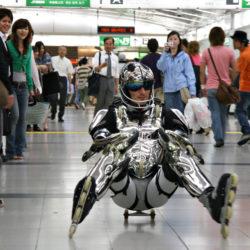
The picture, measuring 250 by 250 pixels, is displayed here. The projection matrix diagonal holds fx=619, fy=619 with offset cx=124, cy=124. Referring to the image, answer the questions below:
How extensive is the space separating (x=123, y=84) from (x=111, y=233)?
110cm

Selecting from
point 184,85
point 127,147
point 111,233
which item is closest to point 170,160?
point 127,147

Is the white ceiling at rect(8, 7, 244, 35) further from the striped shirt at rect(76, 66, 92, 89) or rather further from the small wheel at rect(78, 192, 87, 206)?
the small wheel at rect(78, 192, 87, 206)

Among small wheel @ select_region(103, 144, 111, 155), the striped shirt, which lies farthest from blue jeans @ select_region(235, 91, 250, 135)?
the striped shirt

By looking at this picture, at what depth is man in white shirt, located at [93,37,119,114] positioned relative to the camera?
1162 centimetres

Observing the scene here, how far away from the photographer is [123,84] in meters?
4.54

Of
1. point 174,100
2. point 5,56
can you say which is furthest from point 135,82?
point 174,100

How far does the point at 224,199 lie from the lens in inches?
139

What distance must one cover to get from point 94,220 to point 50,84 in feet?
20.0

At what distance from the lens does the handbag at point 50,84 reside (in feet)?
33.9

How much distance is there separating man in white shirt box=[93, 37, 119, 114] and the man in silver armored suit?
7.07 meters

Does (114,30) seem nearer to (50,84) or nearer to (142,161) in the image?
(50,84)

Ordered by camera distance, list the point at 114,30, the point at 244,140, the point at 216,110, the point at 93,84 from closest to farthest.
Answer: the point at 216,110 < the point at 244,140 < the point at 93,84 < the point at 114,30

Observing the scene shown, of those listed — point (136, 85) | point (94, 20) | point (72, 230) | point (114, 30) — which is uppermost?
point (94, 20)

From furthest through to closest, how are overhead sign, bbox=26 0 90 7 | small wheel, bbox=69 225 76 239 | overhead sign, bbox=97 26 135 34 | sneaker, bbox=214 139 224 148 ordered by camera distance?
overhead sign, bbox=97 26 135 34 → overhead sign, bbox=26 0 90 7 → sneaker, bbox=214 139 224 148 → small wheel, bbox=69 225 76 239
